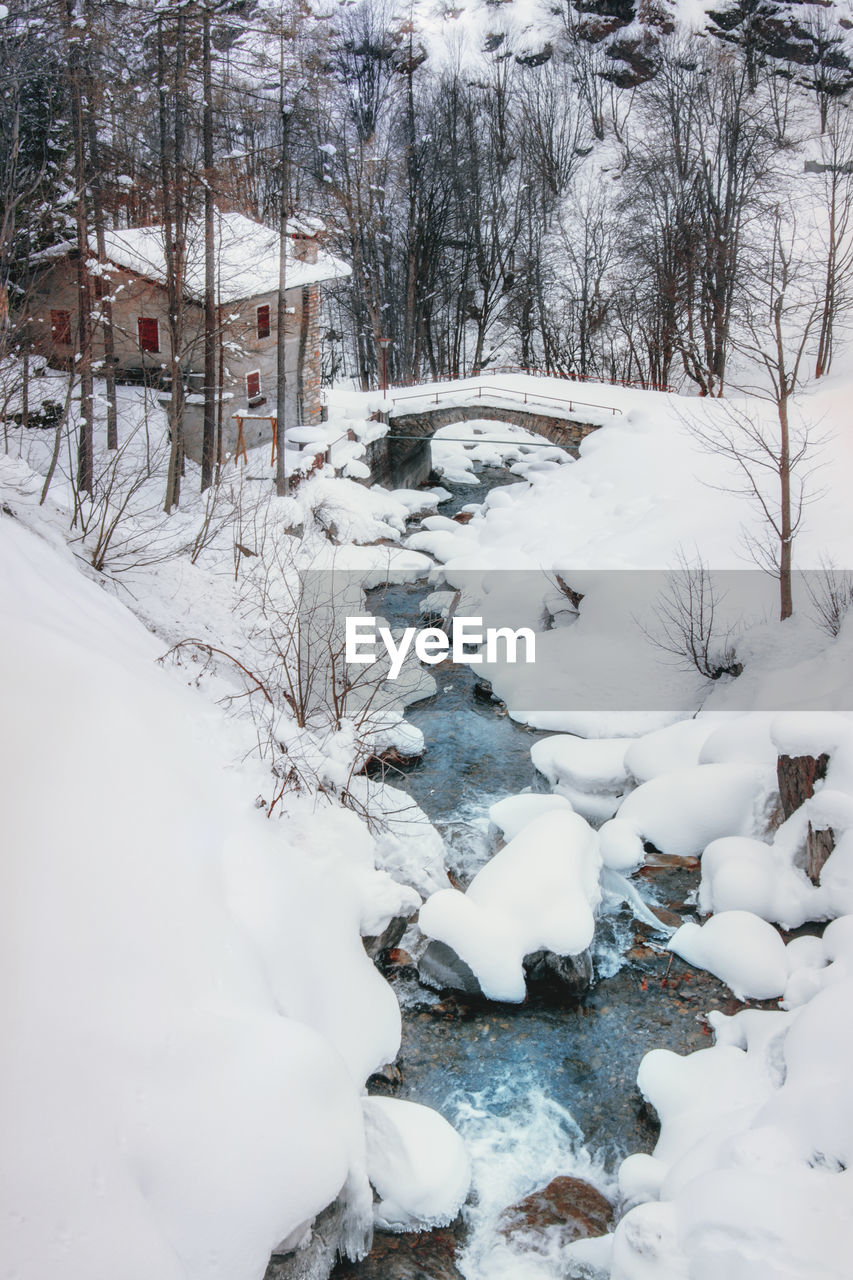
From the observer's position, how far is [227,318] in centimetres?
1727

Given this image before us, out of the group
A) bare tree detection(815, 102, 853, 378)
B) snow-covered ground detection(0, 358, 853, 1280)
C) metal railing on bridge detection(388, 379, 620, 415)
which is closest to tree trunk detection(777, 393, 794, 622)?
snow-covered ground detection(0, 358, 853, 1280)

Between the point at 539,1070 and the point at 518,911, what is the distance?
135cm

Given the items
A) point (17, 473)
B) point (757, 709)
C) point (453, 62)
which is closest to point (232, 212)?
point (17, 473)

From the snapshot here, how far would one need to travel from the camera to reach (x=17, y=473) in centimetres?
1084

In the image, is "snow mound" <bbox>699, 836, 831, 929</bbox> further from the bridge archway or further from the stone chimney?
the bridge archway

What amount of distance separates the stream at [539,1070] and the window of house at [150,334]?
1531cm

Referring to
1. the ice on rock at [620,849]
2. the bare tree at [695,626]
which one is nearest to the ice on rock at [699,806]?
the ice on rock at [620,849]

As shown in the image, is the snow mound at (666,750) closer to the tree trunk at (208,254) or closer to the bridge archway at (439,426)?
the tree trunk at (208,254)

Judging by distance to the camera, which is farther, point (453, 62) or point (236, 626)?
point (453, 62)

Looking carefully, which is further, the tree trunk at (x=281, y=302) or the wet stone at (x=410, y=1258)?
the tree trunk at (x=281, y=302)

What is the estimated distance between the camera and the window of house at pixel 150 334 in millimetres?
20391

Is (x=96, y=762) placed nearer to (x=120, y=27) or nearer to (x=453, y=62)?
(x=120, y=27)

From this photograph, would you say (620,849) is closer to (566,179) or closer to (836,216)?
(836,216)

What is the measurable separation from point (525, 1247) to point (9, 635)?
17.3ft
